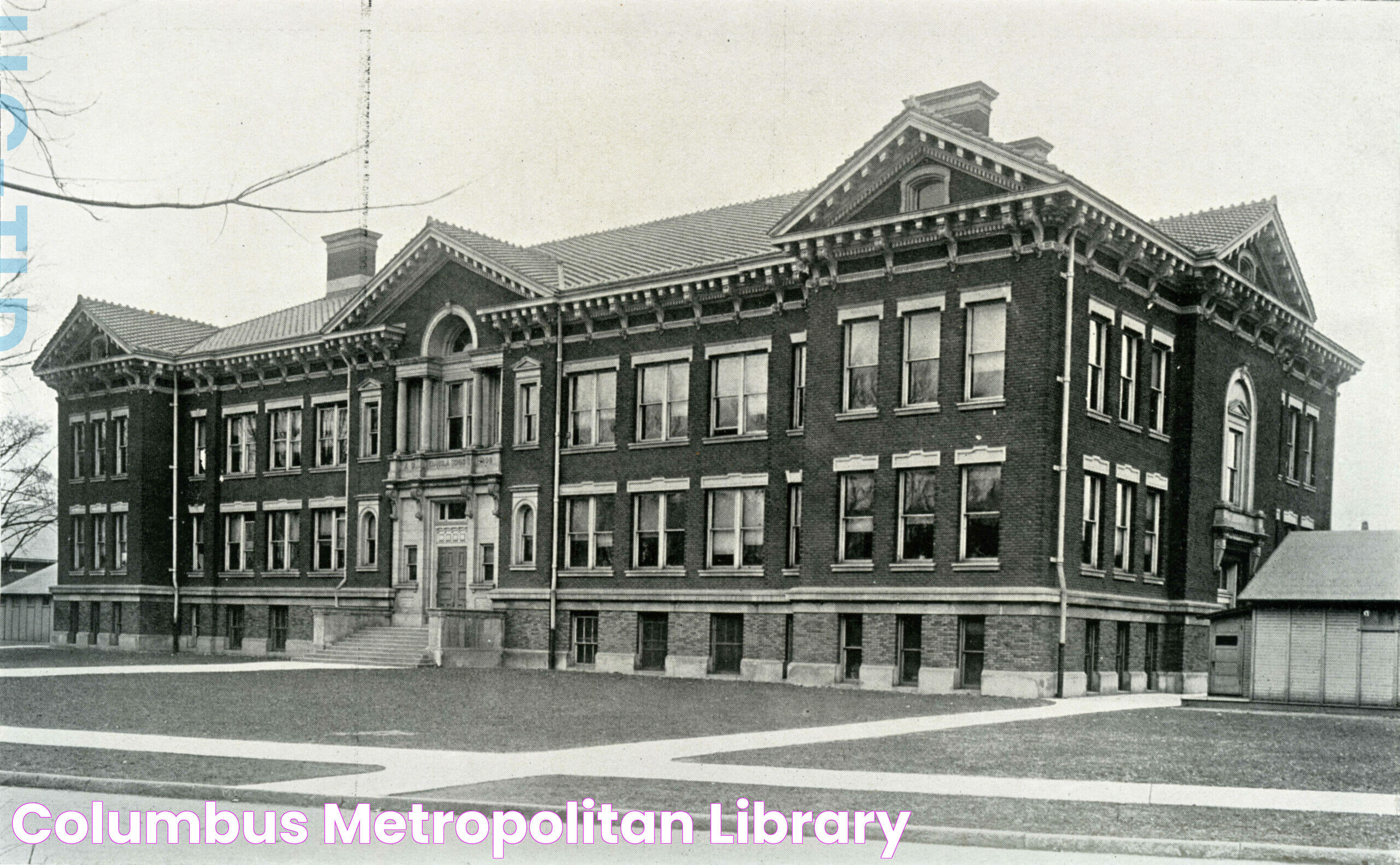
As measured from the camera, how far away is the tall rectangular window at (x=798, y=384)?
32281 millimetres

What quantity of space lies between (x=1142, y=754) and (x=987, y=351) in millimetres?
13347

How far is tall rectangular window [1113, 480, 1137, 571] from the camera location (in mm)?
29984

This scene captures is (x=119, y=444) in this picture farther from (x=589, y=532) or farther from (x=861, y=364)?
(x=861, y=364)

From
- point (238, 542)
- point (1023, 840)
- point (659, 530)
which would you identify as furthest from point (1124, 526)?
point (238, 542)

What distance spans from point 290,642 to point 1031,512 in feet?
83.2

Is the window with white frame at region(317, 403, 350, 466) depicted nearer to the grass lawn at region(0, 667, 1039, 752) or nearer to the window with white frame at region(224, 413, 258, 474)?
the window with white frame at region(224, 413, 258, 474)

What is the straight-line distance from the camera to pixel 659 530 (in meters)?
34.8

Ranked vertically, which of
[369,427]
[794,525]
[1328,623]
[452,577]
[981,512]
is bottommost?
[452,577]

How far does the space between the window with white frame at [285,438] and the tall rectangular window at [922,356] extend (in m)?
23.1

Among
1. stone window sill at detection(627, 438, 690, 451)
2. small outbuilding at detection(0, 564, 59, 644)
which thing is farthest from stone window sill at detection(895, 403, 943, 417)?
small outbuilding at detection(0, 564, 59, 644)

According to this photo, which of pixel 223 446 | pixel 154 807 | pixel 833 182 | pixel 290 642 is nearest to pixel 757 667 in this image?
pixel 833 182

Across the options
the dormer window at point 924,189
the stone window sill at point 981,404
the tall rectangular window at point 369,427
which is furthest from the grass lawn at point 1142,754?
the tall rectangular window at point 369,427

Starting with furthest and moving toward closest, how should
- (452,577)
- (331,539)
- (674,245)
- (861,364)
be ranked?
(331,539) < (452,577) < (674,245) < (861,364)

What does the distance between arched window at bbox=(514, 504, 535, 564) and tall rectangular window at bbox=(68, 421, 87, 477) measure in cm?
2102
